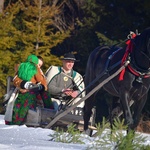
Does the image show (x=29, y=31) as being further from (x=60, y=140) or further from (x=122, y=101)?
(x=60, y=140)

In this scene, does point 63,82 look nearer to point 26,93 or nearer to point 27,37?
point 26,93

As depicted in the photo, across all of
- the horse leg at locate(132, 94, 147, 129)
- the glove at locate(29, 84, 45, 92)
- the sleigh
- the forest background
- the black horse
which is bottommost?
the sleigh

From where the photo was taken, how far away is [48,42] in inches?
947

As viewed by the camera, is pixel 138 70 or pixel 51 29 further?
pixel 51 29

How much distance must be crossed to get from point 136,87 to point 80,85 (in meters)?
2.22

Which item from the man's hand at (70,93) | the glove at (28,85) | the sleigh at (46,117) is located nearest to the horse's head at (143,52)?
the sleigh at (46,117)

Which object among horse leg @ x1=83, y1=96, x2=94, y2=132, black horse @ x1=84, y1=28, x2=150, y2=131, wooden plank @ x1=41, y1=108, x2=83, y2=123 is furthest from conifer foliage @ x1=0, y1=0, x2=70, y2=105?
black horse @ x1=84, y1=28, x2=150, y2=131

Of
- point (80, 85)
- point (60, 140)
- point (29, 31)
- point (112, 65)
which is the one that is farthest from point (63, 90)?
point (29, 31)

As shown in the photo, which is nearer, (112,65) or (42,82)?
(112,65)

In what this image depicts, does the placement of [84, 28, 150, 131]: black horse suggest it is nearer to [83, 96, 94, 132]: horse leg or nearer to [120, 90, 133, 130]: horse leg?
[120, 90, 133, 130]: horse leg

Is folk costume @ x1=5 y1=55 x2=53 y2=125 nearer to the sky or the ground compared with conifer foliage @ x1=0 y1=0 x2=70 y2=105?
nearer to the ground

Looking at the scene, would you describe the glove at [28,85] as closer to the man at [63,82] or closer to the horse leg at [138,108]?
the man at [63,82]

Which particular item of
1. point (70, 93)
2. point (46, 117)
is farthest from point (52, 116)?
point (70, 93)

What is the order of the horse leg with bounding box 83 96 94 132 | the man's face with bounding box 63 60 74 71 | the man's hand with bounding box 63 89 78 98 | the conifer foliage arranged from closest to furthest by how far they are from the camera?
the man's hand with bounding box 63 89 78 98 < the horse leg with bounding box 83 96 94 132 < the man's face with bounding box 63 60 74 71 < the conifer foliage
